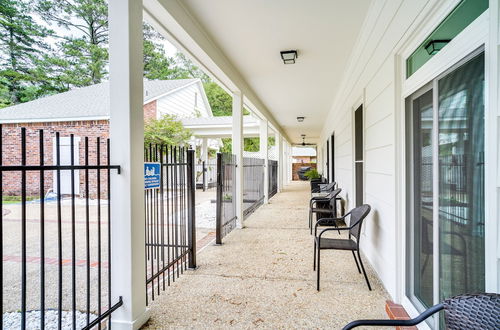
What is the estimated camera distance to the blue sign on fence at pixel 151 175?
2.30 m

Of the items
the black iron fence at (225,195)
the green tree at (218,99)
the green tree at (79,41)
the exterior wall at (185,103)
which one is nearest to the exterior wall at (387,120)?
the black iron fence at (225,195)

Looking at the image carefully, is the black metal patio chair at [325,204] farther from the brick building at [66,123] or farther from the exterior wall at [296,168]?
the exterior wall at [296,168]

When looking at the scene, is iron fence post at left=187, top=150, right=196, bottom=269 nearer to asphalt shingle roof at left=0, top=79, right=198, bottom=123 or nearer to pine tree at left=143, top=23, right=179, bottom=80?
asphalt shingle roof at left=0, top=79, right=198, bottom=123

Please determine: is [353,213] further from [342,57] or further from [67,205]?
[67,205]

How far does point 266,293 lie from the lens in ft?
8.64

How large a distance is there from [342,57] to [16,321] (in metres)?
4.91

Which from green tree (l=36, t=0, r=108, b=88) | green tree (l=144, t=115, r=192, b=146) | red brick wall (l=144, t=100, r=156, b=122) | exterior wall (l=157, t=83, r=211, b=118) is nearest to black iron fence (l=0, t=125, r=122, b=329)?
green tree (l=144, t=115, r=192, b=146)

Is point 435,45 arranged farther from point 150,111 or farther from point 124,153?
point 150,111

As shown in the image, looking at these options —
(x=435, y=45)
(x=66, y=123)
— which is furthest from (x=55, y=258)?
(x=66, y=123)

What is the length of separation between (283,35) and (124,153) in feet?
8.46

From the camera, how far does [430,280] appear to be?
72.2 inches

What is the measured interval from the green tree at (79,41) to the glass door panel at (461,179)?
14231mm

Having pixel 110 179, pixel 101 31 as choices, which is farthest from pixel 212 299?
pixel 101 31

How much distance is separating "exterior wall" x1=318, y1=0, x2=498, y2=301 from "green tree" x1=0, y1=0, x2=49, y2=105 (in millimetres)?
10476
